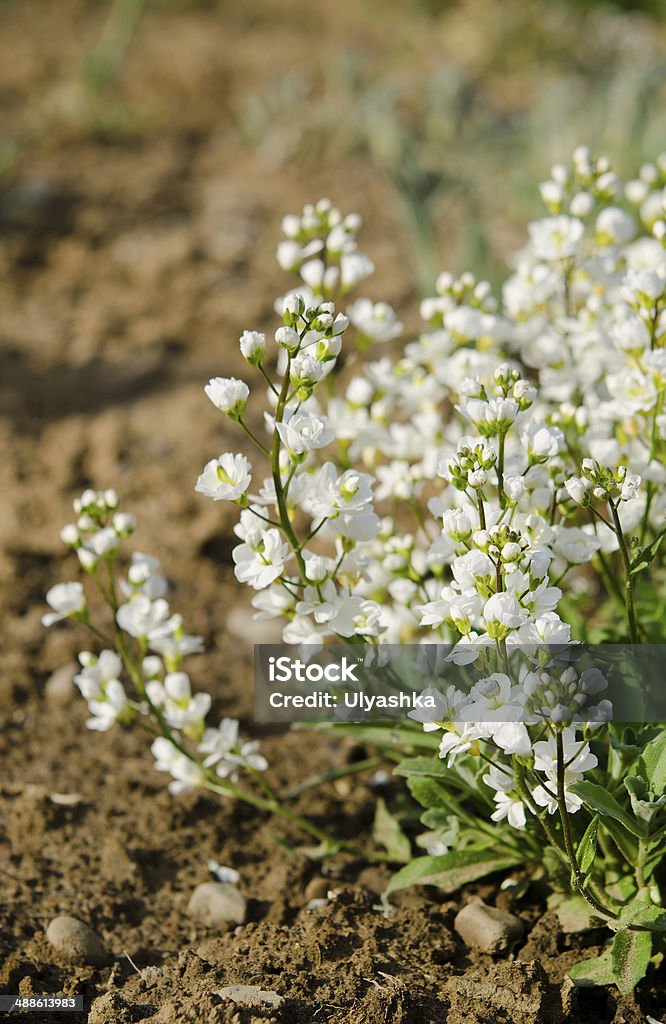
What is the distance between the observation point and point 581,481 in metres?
1.77

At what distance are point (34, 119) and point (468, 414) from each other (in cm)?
410

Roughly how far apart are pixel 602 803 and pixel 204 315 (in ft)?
9.19

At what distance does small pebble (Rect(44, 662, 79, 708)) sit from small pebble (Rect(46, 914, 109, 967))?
0.74 metres

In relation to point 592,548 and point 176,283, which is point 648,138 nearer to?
point 176,283

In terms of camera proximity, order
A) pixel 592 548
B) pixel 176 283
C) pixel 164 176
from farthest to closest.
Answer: pixel 164 176, pixel 176 283, pixel 592 548

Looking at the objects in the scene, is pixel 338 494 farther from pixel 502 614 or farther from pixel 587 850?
pixel 587 850

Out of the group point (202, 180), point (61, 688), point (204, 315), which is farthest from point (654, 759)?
point (202, 180)

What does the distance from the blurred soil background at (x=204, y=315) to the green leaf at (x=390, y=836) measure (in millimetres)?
77

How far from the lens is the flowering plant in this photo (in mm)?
1730

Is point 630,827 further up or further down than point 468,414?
further down

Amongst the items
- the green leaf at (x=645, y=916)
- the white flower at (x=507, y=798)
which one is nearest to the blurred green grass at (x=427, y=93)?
the white flower at (x=507, y=798)

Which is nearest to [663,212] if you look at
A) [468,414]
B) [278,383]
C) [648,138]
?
[468,414]

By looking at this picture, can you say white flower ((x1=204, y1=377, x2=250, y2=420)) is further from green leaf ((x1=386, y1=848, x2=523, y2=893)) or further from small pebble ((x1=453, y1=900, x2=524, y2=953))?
small pebble ((x1=453, y1=900, x2=524, y2=953))

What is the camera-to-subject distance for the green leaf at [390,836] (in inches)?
90.7
